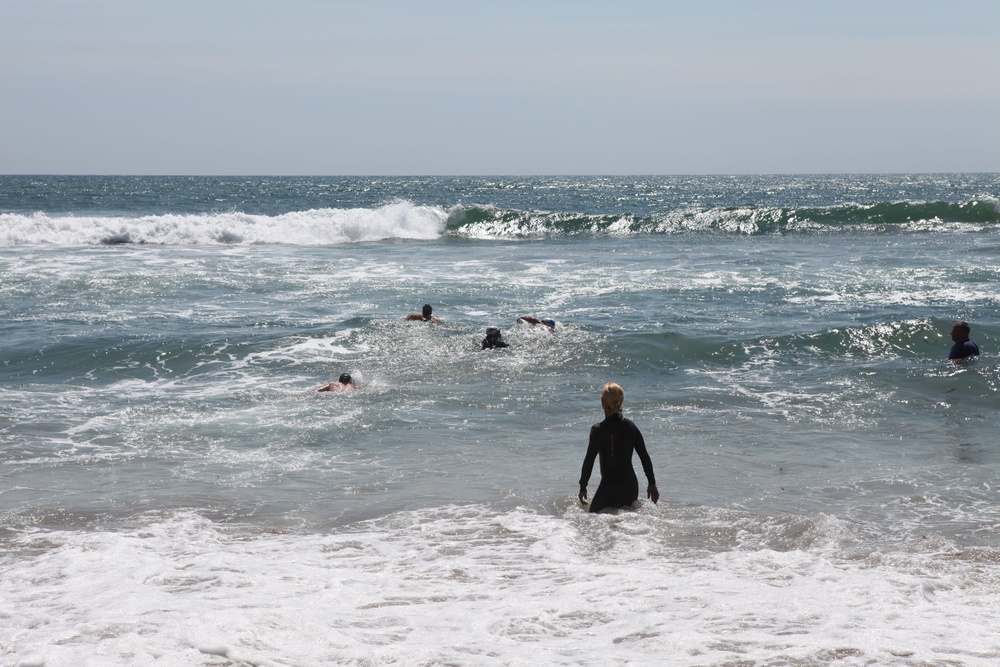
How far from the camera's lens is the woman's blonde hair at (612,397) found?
27.0 ft

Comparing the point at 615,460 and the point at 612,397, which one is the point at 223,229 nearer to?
the point at 615,460

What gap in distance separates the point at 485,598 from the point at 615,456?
227 centimetres

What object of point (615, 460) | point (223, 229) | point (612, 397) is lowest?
point (615, 460)

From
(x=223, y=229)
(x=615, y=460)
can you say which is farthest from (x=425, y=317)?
(x=223, y=229)

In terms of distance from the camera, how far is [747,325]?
64.6 ft

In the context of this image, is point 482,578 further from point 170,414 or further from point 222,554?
point 170,414

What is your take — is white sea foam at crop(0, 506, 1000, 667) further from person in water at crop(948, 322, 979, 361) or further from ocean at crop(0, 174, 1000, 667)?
person in water at crop(948, 322, 979, 361)

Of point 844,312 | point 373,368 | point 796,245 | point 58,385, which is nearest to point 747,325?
point 844,312

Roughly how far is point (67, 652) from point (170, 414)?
7792 mm

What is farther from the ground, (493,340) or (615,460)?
(615,460)

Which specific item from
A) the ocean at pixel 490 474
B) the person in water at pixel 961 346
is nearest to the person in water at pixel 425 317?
the ocean at pixel 490 474

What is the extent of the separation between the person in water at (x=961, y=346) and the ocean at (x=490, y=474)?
0.60ft

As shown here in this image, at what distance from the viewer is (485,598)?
6.77 meters

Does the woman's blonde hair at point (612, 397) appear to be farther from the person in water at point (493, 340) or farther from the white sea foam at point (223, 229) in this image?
the white sea foam at point (223, 229)
